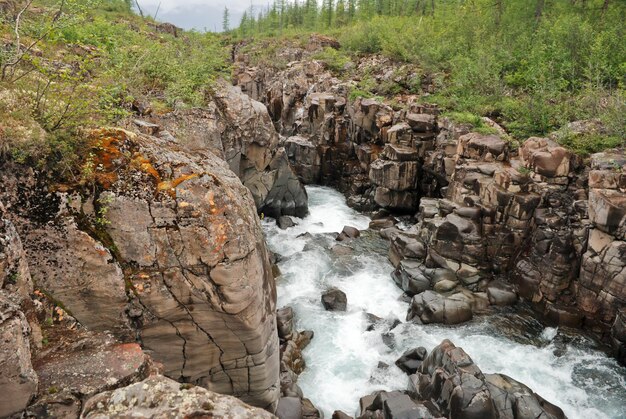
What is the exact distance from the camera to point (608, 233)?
638 inches

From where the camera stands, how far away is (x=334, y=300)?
62.8 feet

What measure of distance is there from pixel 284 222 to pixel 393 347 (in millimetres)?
13639

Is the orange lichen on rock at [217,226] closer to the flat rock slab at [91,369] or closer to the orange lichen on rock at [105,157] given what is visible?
the orange lichen on rock at [105,157]

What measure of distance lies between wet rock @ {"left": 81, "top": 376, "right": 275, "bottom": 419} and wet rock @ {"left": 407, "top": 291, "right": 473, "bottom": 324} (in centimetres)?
1442

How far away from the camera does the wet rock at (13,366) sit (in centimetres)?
479

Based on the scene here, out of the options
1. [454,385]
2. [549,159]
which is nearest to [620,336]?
[454,385]

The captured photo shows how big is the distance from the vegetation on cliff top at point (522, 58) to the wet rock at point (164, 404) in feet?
70.0

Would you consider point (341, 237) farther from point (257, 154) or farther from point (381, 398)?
point (381, 398)

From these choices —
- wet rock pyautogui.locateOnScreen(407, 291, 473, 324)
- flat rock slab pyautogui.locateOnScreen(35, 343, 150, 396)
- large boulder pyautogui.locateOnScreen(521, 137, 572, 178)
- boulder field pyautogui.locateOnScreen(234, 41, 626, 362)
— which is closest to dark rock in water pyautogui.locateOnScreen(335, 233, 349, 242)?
boulder field pyautogui.locateOnScreen(234, 41, 626, 362)

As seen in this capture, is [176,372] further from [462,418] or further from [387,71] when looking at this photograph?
[387,71]

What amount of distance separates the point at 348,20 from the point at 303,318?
3061 inches

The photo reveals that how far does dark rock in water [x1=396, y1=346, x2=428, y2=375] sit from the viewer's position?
15352 mm

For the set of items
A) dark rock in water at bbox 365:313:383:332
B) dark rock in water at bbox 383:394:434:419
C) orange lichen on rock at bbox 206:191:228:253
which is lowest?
dark rock in water at bbox 365:313:383:332

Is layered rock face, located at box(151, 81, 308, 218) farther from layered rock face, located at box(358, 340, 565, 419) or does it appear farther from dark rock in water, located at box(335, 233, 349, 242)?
layered rock face, located at box(358, 340, 565, 419)
